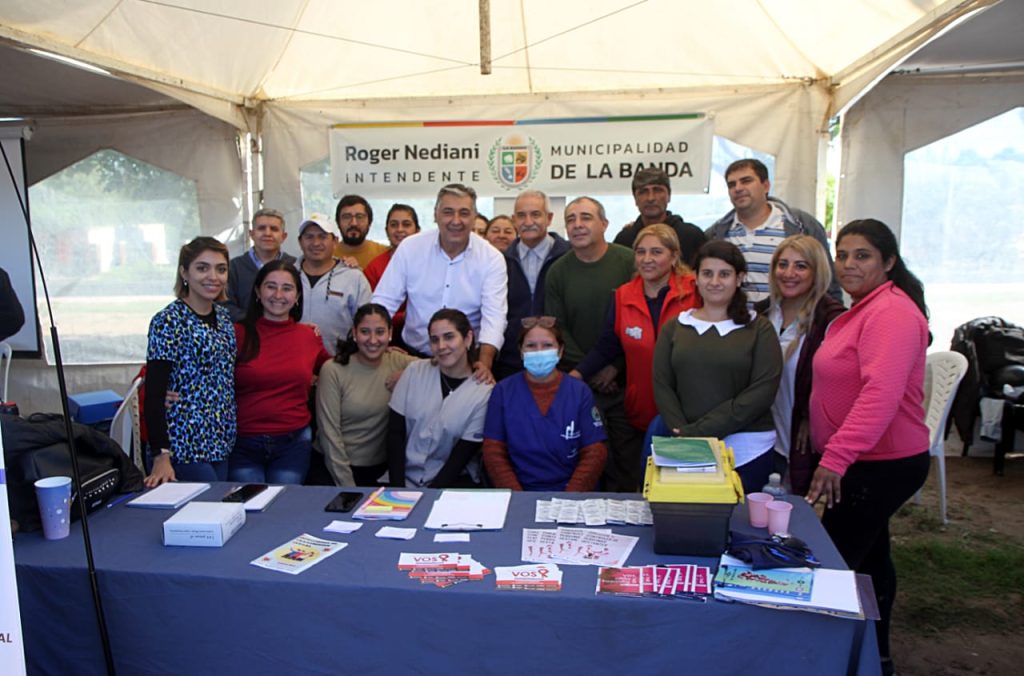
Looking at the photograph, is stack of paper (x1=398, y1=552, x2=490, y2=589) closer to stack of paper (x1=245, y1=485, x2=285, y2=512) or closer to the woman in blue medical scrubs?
stack of paper (x1=245, y1=485, x2=285, y2=512)

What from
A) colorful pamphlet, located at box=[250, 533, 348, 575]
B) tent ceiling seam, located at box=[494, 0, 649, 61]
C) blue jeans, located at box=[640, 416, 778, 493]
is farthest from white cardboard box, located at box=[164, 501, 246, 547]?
tent ceiling seam, located at box=[494, 0, 649, 61]

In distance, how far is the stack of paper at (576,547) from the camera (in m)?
1.68

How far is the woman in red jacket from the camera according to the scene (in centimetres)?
278

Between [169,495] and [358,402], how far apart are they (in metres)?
0.90

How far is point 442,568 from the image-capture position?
1.64m

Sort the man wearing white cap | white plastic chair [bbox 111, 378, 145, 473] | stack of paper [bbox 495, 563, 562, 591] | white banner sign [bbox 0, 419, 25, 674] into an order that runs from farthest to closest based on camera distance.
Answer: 1. the man wearing white cap
2. white plastic chair [bbox 111, 378, 145, 473]
3. stack of paper [bbox 495, 563, 562, 591]
4. white banner sign [bbox 0, 419, 25, 674]

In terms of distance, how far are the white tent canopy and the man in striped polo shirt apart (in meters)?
1.16

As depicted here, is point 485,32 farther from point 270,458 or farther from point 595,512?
point 595,512

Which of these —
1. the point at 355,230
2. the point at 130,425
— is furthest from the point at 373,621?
the point at 355,230

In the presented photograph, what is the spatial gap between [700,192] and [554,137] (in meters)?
1.04

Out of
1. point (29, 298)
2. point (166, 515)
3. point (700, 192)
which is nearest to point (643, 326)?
Result: point (166, 515)

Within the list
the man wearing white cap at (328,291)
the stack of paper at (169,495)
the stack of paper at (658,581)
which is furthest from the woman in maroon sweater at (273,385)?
the stack of paper at (658,581)

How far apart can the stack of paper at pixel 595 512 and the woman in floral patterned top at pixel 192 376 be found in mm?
1223

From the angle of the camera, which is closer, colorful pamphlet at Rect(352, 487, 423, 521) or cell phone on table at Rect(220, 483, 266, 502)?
colorful pamphlet at Rect(352, 487, 423, 521)
